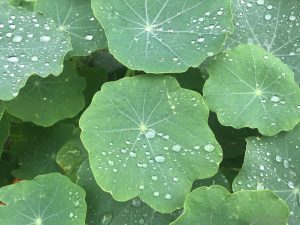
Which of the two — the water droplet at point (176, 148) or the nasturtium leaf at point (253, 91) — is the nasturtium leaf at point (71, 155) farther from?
the nasturtium leaf at point (253, 91)

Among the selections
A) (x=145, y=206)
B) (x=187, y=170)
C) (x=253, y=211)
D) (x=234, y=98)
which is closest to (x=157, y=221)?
(x=145, y=206)

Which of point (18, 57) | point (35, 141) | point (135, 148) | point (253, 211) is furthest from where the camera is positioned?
point (35, 141)

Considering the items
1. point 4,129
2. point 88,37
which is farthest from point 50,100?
point 88,37

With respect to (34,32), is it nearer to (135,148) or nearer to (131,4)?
(131,4)

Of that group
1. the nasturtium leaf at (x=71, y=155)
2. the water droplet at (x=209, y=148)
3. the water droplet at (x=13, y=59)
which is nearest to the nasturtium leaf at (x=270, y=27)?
the water droplet at (x=209, y=148)

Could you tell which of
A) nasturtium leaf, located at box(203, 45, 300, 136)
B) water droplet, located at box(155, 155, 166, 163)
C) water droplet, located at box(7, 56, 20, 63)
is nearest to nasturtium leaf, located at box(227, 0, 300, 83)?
nasturtium leaf, located at box(203, 45, 300, 136)

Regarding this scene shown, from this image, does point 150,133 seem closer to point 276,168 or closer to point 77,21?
point 276,168

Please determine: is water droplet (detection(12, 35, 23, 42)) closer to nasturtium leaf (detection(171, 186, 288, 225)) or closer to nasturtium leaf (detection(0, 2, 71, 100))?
nasturtium leaf (detection(0, 2, 71, 100))
